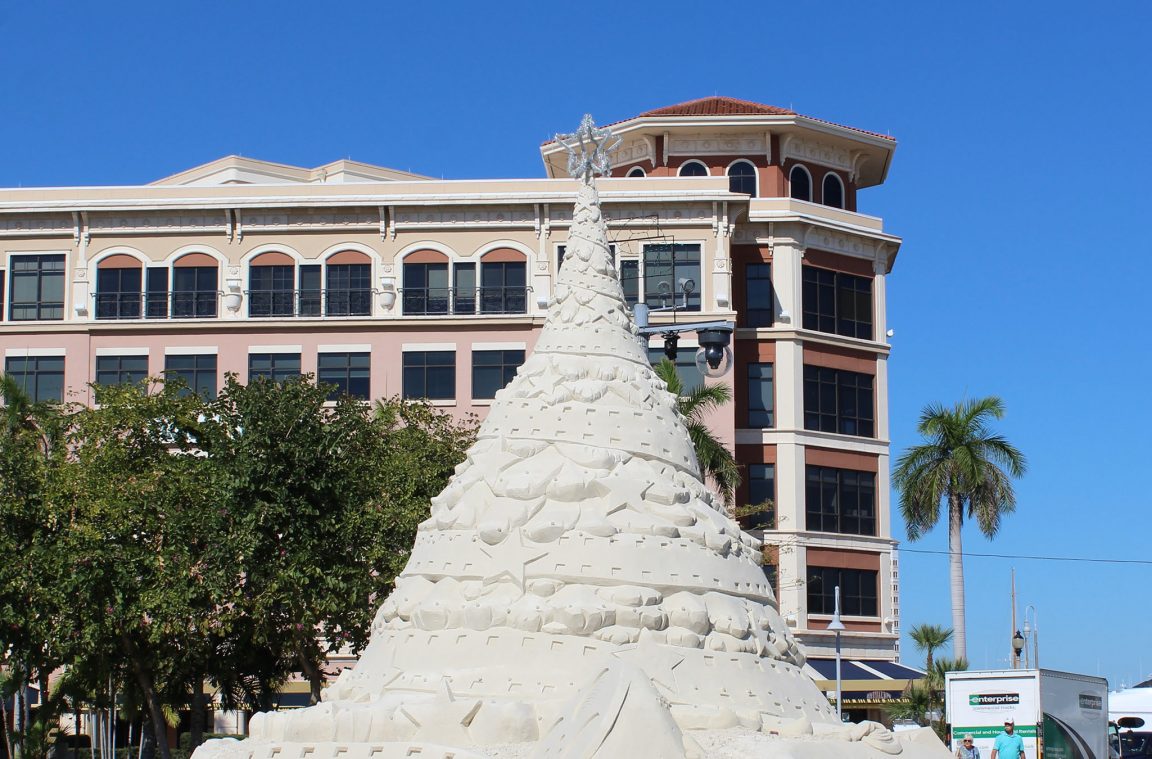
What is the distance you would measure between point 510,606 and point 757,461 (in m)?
33.9

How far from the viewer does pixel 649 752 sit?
1221cm

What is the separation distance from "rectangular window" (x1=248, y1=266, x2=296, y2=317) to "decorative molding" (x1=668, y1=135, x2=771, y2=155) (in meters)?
13.0

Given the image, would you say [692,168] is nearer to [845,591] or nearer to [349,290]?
[349,290]

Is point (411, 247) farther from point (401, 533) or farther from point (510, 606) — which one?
point (510, 606)

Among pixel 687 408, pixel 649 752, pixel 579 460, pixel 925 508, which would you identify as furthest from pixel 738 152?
pixel 649 752

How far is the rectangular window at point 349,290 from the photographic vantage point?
48938 millimetres

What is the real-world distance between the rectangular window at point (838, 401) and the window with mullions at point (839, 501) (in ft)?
4.63

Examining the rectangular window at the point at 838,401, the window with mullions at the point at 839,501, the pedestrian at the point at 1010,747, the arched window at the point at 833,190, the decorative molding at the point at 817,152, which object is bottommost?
the pedestrian at the point at 1010,747

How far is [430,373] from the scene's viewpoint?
48.2m

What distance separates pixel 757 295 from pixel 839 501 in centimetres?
681

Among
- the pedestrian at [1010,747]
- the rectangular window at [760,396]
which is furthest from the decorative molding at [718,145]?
the pedestrian at [1010,747]

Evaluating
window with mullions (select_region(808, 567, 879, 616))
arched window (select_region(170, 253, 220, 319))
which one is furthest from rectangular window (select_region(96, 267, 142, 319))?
window with mullions (select_region(808, 567, 879, 616))

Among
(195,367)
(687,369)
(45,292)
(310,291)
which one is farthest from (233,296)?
(687,369)

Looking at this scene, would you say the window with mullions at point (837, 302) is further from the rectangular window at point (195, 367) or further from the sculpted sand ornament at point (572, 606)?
the sculpted sand ornament at point (572, 606)
